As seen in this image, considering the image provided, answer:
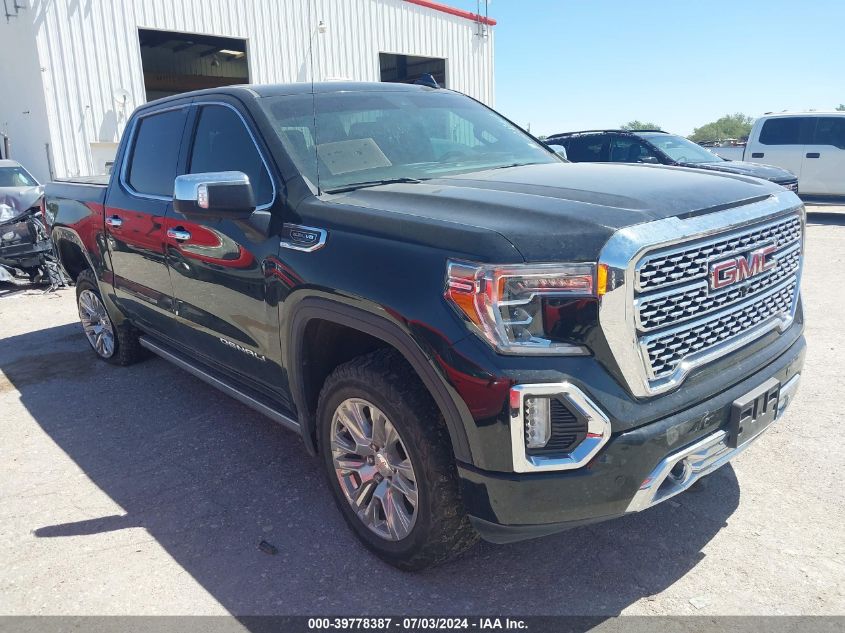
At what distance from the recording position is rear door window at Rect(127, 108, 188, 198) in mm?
4125

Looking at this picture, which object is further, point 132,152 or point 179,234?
point 132,152

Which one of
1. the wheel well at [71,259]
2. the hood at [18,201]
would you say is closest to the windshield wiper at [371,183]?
the wheel well at [71,259]

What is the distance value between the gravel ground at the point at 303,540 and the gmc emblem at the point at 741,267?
1.13 meters

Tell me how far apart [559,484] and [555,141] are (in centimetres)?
1041

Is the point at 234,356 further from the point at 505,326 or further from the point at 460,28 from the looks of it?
the point at 460,28

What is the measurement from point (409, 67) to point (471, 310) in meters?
21.0

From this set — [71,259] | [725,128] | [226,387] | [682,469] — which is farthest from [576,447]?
[725,128]

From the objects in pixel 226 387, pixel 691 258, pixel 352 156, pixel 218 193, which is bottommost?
pixel 226 387

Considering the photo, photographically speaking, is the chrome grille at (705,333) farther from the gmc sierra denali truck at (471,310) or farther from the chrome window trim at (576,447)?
the chrome window trim at (576,447)

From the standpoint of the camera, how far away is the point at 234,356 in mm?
3572

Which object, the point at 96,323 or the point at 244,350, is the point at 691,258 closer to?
the point at 244,350

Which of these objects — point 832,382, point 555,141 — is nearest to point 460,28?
point 555,141

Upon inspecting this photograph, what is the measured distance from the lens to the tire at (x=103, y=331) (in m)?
5.44

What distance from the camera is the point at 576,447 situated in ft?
7.02
